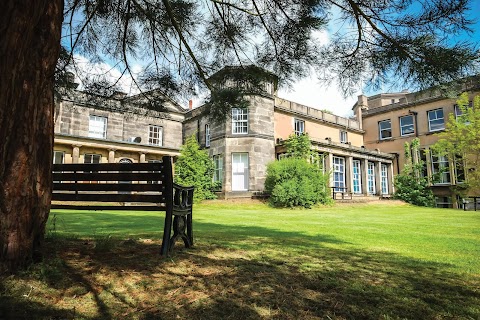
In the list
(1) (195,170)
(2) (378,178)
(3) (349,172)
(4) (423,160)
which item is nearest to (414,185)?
(2) (378,178)

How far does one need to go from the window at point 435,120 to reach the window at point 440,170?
2.51 metres

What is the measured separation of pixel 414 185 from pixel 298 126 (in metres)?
9.68

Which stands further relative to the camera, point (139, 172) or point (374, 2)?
point (374, 2)

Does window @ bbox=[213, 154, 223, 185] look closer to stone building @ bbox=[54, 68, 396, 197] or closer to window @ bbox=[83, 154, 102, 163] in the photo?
stone building @ bbox=[54, 68, 396, 197]

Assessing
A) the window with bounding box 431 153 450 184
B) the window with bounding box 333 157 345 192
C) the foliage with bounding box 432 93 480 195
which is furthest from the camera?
the window with bounding box 431 153 450 184

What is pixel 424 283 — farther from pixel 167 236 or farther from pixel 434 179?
pixel 434 179

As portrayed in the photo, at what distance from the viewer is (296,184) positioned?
54.2ft

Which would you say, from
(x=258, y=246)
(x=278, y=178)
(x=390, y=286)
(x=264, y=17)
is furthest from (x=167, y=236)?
(x=278, y=178)

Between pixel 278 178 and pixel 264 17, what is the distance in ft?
42.3

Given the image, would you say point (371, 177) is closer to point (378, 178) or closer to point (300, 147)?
point (378, 178)

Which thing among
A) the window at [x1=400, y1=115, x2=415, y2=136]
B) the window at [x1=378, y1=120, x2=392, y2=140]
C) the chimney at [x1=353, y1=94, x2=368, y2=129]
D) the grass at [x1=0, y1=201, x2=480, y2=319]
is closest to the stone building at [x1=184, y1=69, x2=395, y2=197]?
the window at [x1=400, y1=115, x2=415, y2=136]

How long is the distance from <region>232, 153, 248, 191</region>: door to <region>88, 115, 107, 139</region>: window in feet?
31.2

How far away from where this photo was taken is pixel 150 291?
2.25m

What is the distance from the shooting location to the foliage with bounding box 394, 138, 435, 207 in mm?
21906
